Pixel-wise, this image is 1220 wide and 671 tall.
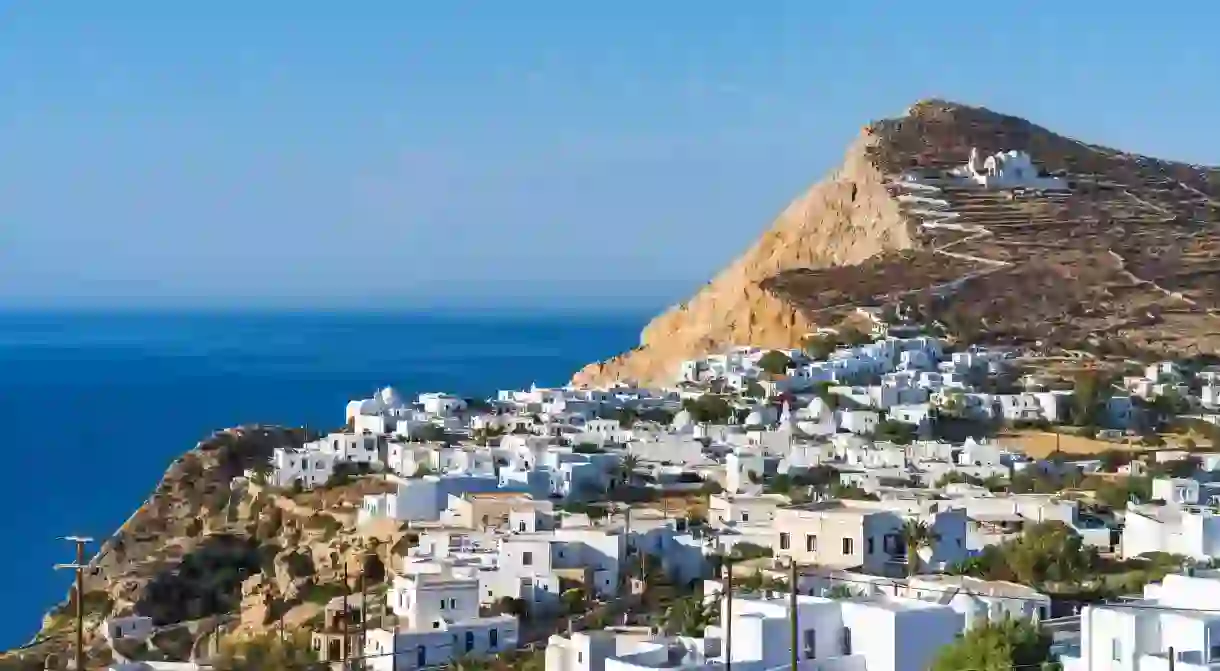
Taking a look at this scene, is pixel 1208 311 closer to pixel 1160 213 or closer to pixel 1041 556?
pixel 1160 213

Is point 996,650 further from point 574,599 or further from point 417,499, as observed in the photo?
point 417,499

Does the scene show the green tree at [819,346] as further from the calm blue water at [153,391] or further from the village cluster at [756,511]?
the calm blue water at [153,391]

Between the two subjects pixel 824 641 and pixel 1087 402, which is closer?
pixel 824 641

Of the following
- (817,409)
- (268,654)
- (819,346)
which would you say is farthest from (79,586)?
(819,346)

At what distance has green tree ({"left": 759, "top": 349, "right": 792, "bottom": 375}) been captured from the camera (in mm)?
45531

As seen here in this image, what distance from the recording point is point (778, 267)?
67.0 meters

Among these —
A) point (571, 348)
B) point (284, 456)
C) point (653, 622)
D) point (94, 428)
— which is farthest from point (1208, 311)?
point (571, 348)

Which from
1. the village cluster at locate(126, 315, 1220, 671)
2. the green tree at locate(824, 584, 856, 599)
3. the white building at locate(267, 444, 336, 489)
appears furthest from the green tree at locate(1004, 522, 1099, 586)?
the white building at locate(267, 444, 336, 489)

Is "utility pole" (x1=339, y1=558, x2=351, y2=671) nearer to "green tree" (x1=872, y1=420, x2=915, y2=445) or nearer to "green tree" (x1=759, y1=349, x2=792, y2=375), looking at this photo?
"green tree" (x1=872, y1=420, x2=915, y2=445)

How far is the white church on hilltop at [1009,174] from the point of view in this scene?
70.9m

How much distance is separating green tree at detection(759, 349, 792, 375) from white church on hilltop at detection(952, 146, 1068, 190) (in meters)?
26.2

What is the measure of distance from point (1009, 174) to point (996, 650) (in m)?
57.2

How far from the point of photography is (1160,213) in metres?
69.8

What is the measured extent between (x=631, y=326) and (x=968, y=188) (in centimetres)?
10992
